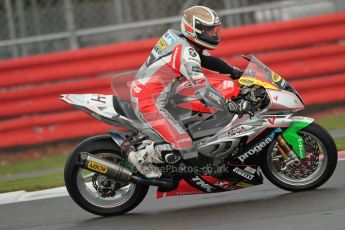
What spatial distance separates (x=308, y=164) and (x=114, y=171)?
66.3 inches

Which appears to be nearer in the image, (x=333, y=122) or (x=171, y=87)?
(x=171, y=87)

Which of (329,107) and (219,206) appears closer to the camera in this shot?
(219,206)

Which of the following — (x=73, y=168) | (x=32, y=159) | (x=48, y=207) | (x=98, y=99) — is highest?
(x=98, y=99)

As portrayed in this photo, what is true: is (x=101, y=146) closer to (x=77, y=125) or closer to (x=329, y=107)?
(x=77, y=125)

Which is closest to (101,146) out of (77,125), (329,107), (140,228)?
(140,228)

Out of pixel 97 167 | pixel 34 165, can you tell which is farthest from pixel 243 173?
pixel 34 165

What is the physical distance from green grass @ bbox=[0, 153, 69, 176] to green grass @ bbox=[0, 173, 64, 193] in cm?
69

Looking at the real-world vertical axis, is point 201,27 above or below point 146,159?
above

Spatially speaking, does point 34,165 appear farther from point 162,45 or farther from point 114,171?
point 162,45

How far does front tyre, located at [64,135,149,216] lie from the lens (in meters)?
6.64

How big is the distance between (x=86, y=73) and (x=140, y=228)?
201 inches

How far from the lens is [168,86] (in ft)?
21.4

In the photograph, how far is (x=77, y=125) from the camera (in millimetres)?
10828

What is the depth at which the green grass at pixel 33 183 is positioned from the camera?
8.59 metres
